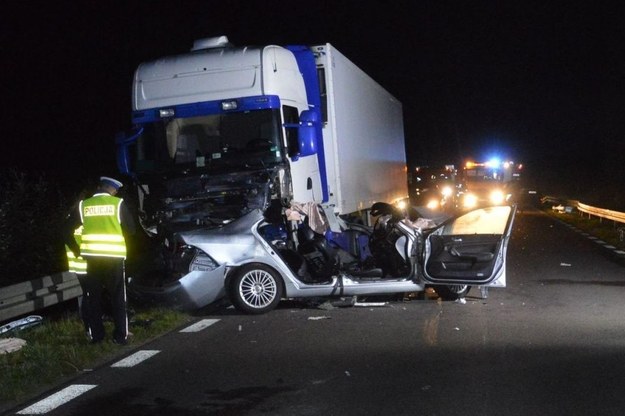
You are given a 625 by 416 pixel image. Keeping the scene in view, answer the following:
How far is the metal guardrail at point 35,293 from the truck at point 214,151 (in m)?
1.05

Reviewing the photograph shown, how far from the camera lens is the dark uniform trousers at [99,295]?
27.0 ft

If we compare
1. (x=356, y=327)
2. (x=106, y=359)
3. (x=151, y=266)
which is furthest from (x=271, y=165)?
(x=106, y=359)

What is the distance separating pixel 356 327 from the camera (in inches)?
352

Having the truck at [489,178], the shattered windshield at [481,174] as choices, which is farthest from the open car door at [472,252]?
the shattered windshield at [481,174]

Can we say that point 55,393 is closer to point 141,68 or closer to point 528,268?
point 141,68

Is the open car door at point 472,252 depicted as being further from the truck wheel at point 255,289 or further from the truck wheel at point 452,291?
the truck wheel at point 255,289

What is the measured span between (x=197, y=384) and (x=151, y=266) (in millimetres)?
3631

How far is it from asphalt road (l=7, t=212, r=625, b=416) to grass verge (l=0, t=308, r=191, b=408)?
0.23 m

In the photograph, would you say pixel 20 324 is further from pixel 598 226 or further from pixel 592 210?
pixel 592 210

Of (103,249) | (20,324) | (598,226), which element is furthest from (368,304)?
(598,226)

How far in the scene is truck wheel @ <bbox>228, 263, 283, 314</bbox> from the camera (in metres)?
9.89

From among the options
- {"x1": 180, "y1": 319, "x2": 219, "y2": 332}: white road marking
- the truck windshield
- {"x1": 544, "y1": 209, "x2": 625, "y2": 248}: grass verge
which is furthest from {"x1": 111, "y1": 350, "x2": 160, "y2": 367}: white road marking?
{"x1": 544, "y1": 209, "x2": 625, "y2": 248}: grass verge

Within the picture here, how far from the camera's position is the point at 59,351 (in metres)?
7.73

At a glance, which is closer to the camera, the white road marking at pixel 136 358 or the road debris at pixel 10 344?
the white road marking at pixel 136 358
